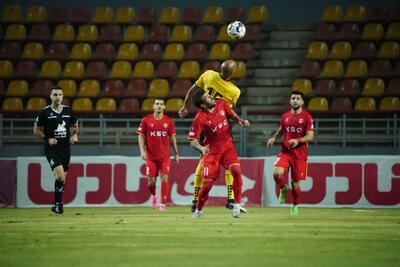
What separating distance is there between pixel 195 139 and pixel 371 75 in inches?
481

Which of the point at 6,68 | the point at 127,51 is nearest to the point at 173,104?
the point at 127,51

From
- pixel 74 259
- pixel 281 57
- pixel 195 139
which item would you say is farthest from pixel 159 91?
pixel 74 259

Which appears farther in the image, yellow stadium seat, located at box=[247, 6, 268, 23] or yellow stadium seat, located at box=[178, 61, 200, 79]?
yellow stadium seat, located at box=[247, 6, 268, 23]

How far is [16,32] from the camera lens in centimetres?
3109

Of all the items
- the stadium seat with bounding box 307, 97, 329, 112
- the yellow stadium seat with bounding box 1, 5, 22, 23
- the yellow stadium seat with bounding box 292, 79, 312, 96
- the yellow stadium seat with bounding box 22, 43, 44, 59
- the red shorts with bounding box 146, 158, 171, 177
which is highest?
the yellow stadium seat with bounding box 1, 5, 22, 23

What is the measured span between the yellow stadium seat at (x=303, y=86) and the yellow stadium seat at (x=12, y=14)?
9134 mm

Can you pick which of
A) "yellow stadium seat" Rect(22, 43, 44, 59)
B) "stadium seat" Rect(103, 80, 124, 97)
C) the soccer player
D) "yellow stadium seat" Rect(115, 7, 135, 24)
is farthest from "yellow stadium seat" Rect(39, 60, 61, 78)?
the soccer player

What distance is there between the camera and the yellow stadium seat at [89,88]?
28766 millimetres

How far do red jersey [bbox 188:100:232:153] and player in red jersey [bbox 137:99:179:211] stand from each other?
14.2ft

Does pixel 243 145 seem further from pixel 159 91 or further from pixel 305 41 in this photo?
pixel 305 41

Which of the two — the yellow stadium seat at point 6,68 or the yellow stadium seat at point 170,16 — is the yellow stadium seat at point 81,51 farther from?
the yellow stadium seat at point 170,16

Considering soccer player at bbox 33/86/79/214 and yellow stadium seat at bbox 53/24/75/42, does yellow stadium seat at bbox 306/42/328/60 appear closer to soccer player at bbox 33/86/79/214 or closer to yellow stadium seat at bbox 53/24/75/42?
yellow stadium seat at bbox 53/24/75/42

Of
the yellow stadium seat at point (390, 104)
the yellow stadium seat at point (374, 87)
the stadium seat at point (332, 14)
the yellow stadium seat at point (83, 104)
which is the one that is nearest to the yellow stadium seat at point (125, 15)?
the yellow stadium seat at point (83, 104)

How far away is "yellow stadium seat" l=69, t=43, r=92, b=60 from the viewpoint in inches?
1189
